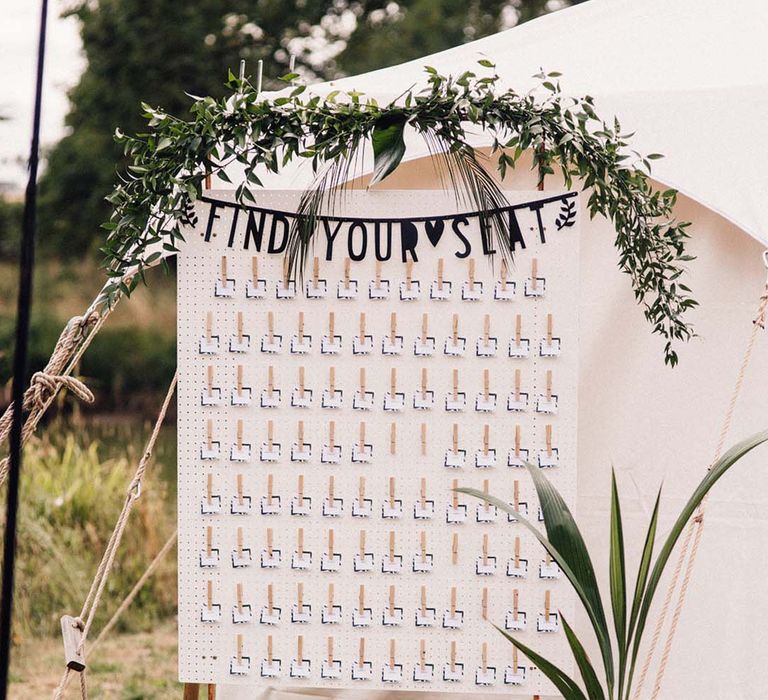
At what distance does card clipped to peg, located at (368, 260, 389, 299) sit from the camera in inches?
110

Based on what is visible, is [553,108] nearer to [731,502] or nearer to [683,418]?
[683,418]

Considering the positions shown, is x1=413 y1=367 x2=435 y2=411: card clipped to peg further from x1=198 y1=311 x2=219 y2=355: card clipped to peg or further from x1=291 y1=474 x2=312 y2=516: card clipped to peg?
x1=198 y1=311 x2=219 y2=355: card clipped to peg

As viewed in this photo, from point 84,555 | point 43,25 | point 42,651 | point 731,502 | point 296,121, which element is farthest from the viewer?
point 84,555

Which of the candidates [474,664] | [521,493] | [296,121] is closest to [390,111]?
[296,121]

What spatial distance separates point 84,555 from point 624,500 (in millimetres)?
3507

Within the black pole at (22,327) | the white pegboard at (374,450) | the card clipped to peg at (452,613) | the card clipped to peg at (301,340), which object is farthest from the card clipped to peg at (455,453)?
the black pole at (22,327)

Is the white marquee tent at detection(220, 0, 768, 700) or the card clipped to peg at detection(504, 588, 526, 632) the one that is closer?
the card clipped to peg at detection(504, 588, 526, 632)

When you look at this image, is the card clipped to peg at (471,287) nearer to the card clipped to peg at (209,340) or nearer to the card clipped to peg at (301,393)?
the card clipped to peg at (301,393)

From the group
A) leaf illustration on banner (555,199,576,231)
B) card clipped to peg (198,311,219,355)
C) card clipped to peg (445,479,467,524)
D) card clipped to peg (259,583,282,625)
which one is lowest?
card clipped to peg (259,583,282,625)

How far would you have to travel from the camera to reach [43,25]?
1639 millimetres

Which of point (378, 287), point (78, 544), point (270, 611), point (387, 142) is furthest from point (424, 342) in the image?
point (78, 544)

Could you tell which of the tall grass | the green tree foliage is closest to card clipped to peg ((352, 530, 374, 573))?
the tall grass

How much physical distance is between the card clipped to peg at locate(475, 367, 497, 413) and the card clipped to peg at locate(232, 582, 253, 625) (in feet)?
2.83

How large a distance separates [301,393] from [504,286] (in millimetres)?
656
